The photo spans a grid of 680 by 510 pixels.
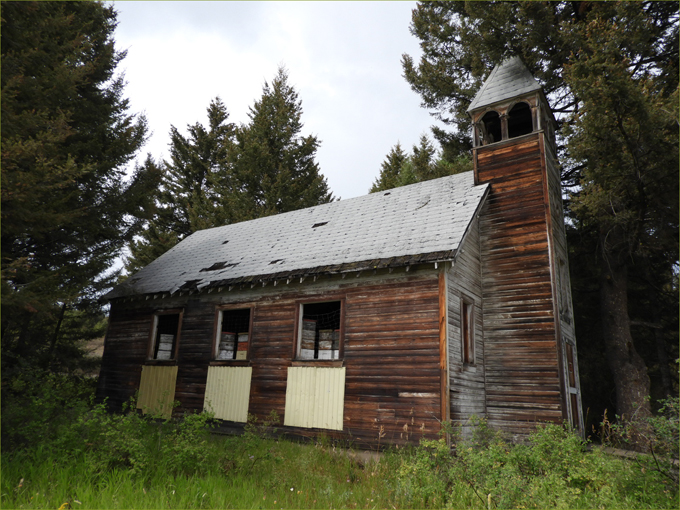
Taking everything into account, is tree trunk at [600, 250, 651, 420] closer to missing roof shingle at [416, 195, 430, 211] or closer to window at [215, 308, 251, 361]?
missing roof shingle at [416, 195, 430, 211]

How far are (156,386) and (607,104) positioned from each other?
50.7 feet

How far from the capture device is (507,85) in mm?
14523

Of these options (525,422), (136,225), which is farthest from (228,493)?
(136,225)

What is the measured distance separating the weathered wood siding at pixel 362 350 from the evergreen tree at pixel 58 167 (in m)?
3.77

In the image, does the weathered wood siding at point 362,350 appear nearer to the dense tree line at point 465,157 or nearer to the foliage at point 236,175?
the dense tree line at point 465,157

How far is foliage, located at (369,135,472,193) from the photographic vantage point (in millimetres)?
21480

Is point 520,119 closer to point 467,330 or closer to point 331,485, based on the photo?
point 467,330

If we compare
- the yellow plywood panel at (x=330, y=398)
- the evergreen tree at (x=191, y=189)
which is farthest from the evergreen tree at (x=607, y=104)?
the evergreen tree at (x=191, y=189)

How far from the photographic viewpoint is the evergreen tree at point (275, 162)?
30.4 m

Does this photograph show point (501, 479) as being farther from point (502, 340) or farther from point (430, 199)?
point (430, 199)

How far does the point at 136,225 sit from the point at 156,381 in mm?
5515

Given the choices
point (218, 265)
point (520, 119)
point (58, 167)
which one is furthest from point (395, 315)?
point (520, 119)

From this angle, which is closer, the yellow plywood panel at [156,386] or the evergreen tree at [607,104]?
the evergreen tree at [607,104]

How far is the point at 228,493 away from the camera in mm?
6102
